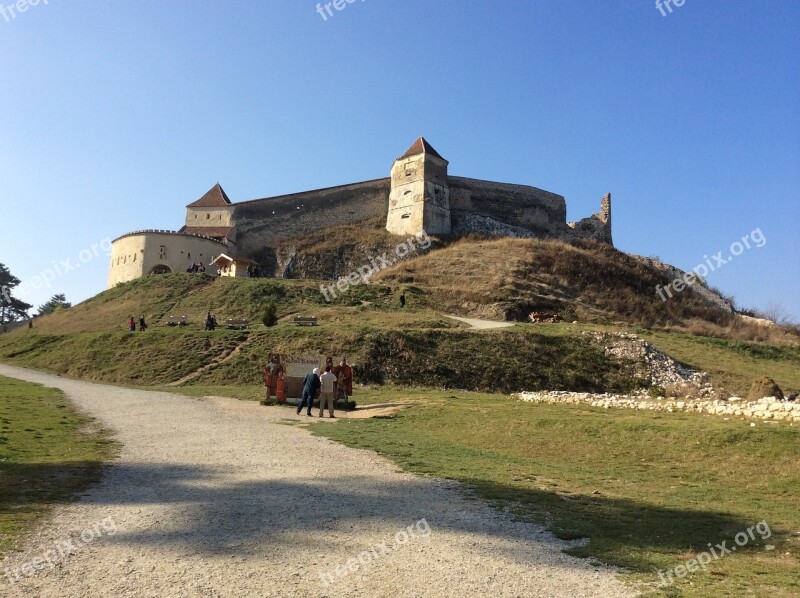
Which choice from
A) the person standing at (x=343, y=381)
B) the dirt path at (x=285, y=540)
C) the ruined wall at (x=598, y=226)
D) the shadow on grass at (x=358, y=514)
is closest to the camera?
the dirt path at (x=285, y=540)

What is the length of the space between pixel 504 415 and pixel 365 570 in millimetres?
9756

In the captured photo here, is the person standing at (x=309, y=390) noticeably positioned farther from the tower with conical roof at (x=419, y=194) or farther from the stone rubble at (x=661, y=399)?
the tower with conical roof at (x=419, y=194)

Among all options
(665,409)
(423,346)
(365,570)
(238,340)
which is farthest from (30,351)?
(365,570)

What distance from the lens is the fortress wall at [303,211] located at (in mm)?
58812

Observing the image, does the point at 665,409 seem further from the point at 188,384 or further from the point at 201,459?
the point at 188,384

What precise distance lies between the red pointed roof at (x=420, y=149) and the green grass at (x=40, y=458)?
5018 centimetres

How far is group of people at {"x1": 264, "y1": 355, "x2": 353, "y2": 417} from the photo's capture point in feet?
51.5

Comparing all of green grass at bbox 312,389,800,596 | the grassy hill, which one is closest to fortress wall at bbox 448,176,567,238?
the grassy hill

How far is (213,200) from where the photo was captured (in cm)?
6034

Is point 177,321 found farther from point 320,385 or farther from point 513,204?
point 513,204

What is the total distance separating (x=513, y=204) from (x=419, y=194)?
13.5 m

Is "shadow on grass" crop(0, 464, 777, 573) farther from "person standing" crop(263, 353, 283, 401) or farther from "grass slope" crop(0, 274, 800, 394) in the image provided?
"grass slope" crop(0, 274, 800, 394)

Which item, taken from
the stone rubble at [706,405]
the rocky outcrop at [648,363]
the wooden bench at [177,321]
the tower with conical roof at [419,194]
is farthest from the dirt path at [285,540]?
the tower with conical roof at [419,194]

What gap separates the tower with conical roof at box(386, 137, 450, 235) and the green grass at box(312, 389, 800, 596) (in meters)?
44.6
